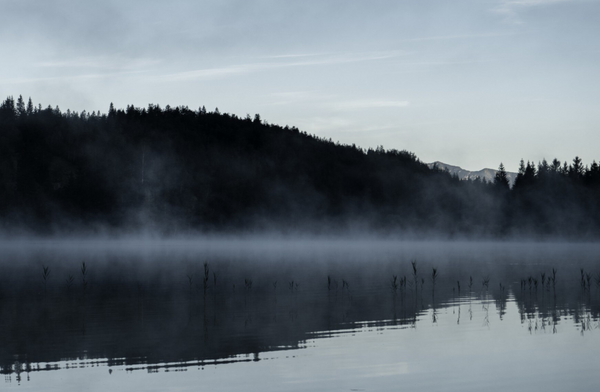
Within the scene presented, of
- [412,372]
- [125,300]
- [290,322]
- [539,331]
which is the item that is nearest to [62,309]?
[125,300]

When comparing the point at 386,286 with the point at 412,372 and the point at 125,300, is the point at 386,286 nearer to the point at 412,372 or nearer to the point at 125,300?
the point at 125,300

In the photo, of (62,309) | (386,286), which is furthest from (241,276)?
(62,309)

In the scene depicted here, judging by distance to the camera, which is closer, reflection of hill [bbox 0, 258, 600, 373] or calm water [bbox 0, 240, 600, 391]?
calm water [bbox 0, 240, 600, 391]

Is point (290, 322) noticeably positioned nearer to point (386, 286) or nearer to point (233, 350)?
point (233, 350)

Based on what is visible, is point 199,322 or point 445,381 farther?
point 199,322

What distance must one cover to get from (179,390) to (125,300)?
1906 cm

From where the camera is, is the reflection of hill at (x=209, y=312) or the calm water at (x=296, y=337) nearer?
the calm water at (x=296, y=337)

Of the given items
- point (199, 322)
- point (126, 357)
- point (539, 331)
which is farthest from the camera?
point (199, 322)

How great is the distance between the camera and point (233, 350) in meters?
20.5

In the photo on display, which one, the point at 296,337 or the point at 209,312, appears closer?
the point at 296,337

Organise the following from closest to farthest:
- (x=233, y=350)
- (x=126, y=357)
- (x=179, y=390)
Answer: (x=179, y=390)
(x=126, y=357)
(x=233, y=350)

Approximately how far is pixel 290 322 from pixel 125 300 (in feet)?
36.8

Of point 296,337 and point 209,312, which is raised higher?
point 209,312

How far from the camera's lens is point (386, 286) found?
42.2 metres
